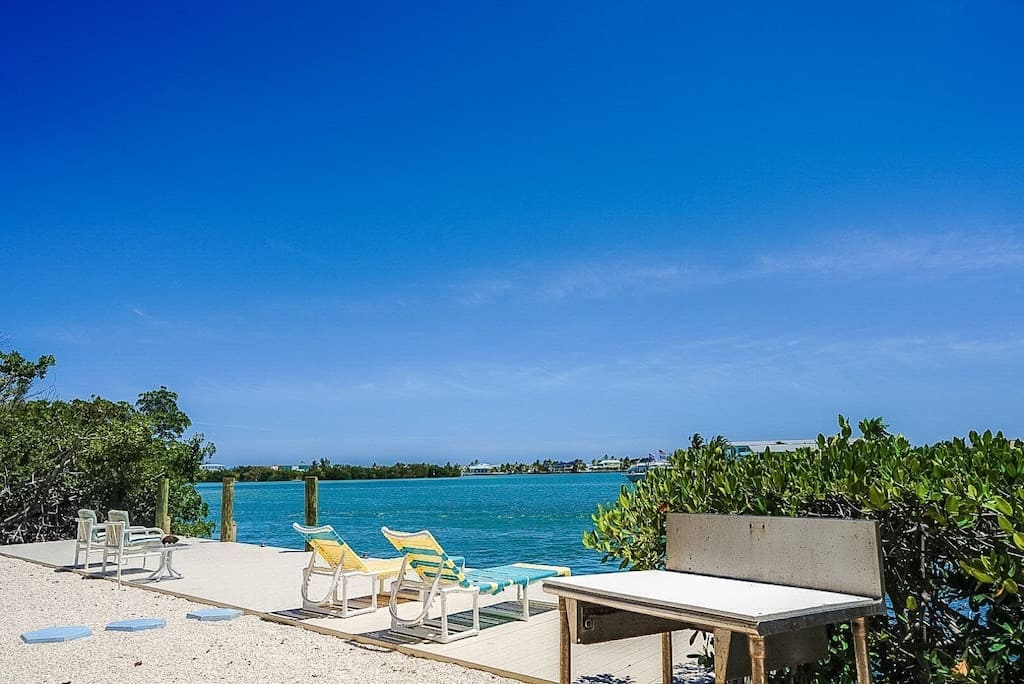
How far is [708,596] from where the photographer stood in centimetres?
324

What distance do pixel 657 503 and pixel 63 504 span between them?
1561 cm

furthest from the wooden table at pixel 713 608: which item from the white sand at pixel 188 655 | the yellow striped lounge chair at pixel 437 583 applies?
the yellow striped lounge chair at pixel 437 583

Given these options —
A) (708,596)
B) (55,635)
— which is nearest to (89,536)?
(55,635)

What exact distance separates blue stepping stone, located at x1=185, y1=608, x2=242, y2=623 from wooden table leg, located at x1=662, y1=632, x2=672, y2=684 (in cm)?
459

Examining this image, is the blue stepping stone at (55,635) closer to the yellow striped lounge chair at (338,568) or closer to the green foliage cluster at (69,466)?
the yellow striped lounge chair at (338,568)

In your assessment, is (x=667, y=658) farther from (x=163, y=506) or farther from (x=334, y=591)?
(x=163, y=506)

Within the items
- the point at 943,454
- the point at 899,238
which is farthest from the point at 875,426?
the point at 899,238

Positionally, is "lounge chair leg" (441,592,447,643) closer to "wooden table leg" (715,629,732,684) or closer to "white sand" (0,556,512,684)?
"white sand" (0,556,512,684)

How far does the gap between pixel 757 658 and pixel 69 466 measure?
54.0 feet

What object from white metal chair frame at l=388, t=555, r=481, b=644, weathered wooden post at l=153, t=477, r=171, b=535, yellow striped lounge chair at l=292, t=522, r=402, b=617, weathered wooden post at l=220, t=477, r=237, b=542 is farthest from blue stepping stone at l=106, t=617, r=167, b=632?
weathered wooden post at l=153, t=477, r=171, b=535

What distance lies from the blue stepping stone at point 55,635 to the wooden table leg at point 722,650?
18.3 feet

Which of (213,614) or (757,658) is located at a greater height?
(757,658)

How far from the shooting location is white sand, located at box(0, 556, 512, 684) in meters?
5.26

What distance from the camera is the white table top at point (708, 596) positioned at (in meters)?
2.93
